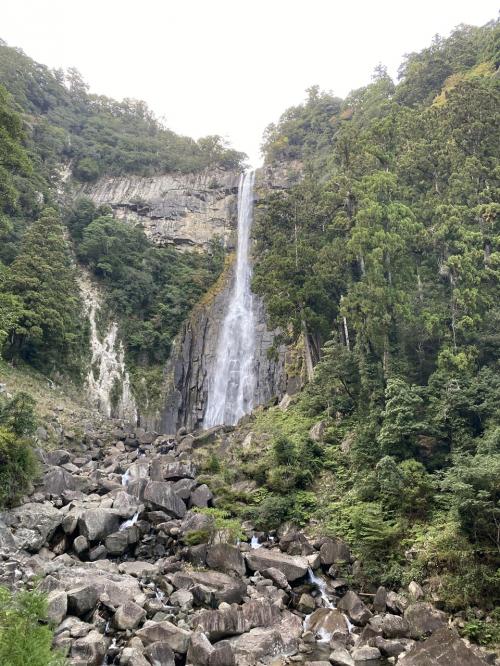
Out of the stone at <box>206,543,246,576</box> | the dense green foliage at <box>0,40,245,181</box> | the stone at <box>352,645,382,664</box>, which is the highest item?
the dense green foliage at <box>0,40,245,181</box>

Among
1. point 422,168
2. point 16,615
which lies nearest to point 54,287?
point 422,168

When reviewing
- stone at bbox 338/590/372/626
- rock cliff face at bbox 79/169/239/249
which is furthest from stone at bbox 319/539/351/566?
rock cliff face at bbox 79/169/239/249

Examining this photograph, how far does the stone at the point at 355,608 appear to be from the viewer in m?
9.88

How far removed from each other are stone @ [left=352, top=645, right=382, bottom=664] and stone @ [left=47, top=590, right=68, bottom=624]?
5.07m

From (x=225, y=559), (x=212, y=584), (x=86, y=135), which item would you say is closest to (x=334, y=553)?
(x=225, y=559)

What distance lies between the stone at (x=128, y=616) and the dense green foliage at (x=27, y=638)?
368 centimetres

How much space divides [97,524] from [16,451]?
333 cm

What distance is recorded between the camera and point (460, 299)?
17.5m

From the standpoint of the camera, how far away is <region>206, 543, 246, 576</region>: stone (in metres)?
11.6

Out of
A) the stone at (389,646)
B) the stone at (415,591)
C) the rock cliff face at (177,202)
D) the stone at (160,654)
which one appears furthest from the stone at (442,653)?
the rock cliff face at (177,202)

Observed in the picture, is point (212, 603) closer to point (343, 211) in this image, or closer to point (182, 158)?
point (343, 211)

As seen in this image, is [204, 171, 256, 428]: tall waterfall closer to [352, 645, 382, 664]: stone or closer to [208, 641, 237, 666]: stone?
[352, 645, 382, 664]: stone

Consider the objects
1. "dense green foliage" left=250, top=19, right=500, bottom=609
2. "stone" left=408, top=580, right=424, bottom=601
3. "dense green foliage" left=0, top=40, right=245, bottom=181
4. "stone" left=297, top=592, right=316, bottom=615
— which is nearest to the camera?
"stone" left=408, top=580, right=424, bottom=601

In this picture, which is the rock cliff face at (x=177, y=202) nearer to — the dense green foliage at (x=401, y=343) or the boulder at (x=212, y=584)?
the dense green foliage at (x=401, y=343)
